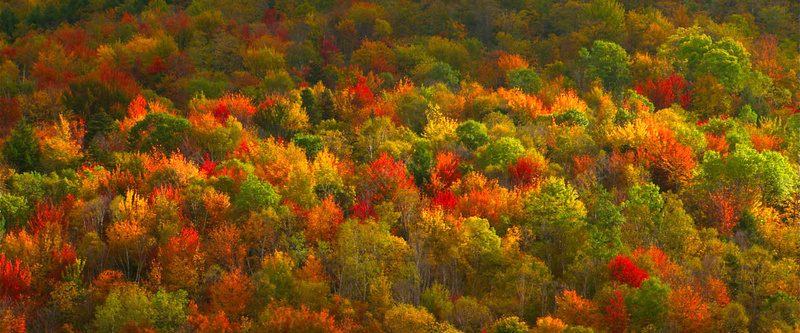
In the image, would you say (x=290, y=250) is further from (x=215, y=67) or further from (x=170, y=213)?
(x=215, y=67)

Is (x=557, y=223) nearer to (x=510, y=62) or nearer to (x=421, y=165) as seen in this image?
(x=421, y=165)

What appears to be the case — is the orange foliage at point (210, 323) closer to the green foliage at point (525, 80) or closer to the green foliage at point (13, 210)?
the green foliage at point (13, 210)

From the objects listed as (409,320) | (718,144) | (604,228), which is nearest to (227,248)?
(409,320)

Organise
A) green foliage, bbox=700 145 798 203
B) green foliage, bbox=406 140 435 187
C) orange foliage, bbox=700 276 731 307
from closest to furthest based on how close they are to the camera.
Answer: orange foliage, bbox=700 276 731 307 < green foliage, bbox=700 145 798 203 < green foliage, bbox=406 140 435 187

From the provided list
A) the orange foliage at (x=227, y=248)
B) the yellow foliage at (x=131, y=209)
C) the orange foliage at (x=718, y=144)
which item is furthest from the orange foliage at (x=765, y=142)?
the yellow foliage at (x=131, y=209)

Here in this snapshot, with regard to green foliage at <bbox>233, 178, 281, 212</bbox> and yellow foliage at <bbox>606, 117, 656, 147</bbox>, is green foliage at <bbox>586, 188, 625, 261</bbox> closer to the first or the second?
yellow foliage at <bbox>606, 117, 656, 147</bbox>

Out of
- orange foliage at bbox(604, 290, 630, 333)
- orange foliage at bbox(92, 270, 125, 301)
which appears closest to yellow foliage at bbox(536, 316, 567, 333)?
orange foliage at bbox(604, 290, 630, 333)
